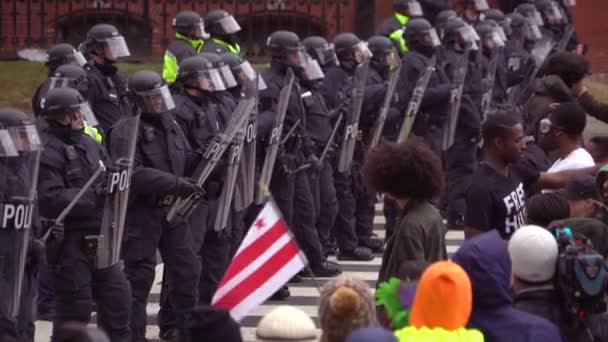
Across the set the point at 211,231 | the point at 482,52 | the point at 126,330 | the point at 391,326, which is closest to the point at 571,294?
the point at 391,326

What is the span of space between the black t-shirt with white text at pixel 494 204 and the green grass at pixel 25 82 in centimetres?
1109

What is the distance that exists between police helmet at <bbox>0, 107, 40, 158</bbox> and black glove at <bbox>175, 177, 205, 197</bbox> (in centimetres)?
135

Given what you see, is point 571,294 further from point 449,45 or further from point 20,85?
point 20,85

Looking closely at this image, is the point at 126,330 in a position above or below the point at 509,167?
Answer: below

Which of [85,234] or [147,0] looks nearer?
[85,234]

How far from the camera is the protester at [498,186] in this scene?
407 inches

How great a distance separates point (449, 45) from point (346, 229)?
3013 millimetres

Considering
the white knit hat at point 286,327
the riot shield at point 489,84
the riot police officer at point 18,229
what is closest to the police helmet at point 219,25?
the riot shield at point 489,84

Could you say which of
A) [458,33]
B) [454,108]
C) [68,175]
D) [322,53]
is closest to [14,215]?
[68,175]

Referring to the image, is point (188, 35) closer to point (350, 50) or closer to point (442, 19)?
point (350, 50)

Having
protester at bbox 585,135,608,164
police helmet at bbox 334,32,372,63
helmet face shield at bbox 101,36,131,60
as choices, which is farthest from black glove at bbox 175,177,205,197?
police helmet at bbox 334,32,372,63

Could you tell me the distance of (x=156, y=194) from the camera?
41.1ft

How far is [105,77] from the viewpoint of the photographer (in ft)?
49.8

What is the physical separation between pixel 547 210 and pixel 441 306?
8.00ft
